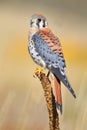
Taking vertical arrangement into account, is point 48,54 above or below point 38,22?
below

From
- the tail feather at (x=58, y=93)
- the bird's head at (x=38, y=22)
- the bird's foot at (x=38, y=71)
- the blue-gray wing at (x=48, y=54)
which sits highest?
the bird's head at (x=38, y=22)

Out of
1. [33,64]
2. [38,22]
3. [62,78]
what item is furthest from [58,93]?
[38,22]

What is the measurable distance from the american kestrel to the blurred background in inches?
1.2

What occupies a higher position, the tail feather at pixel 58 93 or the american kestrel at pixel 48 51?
the american kestrel at pixel 48 51

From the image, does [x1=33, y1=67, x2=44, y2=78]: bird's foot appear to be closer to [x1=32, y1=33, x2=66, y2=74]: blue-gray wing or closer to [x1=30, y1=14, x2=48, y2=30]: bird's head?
[x1=32, y1=33, x2=66, y2=74]: blue-gray wing

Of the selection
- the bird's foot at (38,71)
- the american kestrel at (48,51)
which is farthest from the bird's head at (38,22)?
the bird's foot at (38,71)

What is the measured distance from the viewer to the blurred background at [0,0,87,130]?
1758 mm

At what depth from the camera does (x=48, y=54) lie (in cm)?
180

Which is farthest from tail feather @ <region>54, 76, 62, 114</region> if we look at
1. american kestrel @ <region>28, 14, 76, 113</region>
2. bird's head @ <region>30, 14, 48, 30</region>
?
bird's head @ <region>30, 14, 48, 30</region>

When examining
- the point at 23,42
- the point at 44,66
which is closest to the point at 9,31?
the point at 23,42

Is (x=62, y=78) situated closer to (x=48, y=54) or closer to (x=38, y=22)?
(x=48, y=54)

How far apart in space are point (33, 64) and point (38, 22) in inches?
10.0

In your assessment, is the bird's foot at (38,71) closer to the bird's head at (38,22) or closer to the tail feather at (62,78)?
the tail feather at (62,78)

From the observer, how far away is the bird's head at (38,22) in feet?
6.06
